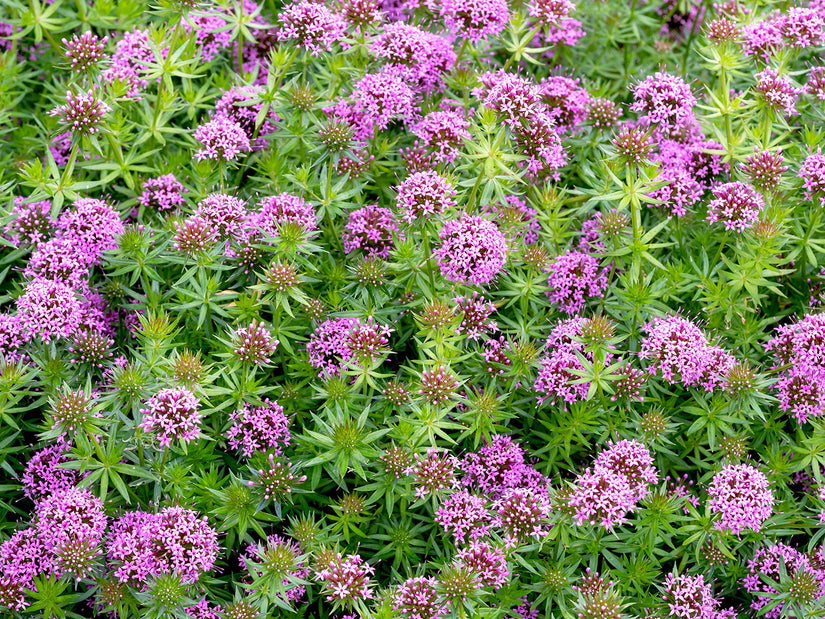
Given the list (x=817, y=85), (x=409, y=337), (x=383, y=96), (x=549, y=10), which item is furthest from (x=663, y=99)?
(x=409, y=337)

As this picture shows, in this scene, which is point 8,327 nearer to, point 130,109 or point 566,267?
point 130,109

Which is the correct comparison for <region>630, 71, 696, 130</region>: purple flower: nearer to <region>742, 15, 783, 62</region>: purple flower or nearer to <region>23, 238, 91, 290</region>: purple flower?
<region>742, 15, 783, 62</region>: purple flower

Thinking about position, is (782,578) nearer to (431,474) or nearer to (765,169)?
(431,474)

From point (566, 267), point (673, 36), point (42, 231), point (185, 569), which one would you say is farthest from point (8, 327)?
point (673, 36)

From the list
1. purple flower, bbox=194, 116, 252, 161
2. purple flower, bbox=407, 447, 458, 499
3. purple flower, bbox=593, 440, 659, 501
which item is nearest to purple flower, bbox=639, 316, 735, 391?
A: purple flower, bbox=593, 440, 659, 501

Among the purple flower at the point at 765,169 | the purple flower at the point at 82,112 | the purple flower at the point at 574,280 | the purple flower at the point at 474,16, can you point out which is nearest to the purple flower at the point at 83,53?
the purple flower at the point at 82,112
